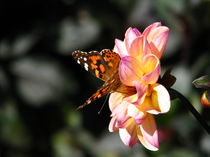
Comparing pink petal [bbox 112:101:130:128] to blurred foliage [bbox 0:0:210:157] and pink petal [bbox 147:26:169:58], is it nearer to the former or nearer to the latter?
pink petal [bbox 147:26:169:58]

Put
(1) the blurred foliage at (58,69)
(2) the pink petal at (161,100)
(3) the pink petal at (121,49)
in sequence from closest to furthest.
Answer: (2) the pink petal at (161,100), (3) the pink petal at (121,49), (1) the blurred foliage at (58,69)

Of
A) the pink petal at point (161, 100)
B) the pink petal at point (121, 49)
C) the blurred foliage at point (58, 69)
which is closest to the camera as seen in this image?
the pink petal at point (161, 100)

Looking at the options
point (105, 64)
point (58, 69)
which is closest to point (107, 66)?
point (105, 64)

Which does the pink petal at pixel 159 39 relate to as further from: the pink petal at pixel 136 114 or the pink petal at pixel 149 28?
the pink petal at pixel 136 114

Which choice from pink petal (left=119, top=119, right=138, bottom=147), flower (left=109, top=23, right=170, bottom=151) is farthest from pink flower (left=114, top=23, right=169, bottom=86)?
pink petal (left=119, top=119, right=138, bottom=147)

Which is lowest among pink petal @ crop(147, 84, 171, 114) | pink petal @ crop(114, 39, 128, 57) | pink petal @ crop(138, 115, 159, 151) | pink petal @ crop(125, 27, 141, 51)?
pink petal @ crop(138, 115, 159, 151)

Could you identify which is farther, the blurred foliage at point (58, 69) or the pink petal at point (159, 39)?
the blurred foliage at point (58, 69)

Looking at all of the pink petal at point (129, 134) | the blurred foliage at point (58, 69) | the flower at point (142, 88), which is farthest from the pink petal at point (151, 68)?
the blurred foliage at point (58, 69)

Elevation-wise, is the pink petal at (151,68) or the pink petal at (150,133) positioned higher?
the pink petal at (151,68)
